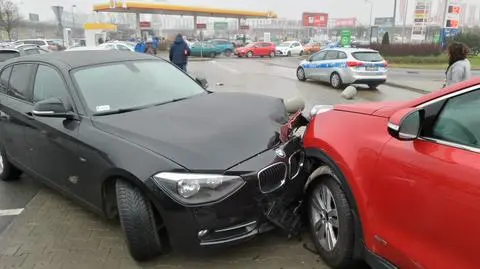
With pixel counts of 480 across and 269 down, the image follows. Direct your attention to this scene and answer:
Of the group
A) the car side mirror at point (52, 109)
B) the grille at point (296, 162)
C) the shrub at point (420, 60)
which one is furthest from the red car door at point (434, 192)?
the shrub at point (420, 60)

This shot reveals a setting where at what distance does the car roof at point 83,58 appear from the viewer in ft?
14.8

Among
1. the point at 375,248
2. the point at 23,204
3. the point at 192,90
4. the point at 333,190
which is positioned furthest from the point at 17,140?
the point at 375,248

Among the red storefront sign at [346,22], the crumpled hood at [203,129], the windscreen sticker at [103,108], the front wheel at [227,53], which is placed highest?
the red storefront sign at [346,22]

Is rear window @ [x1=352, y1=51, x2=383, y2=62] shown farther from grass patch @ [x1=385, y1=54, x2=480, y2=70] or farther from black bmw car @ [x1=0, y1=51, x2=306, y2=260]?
grass patch @ [x1=385, y1=54, x2=480, y2=70]

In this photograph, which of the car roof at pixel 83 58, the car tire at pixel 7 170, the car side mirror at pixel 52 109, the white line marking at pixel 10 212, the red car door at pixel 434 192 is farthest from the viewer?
the car tire at pixel 7 170

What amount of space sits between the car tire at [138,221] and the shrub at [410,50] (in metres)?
33.7

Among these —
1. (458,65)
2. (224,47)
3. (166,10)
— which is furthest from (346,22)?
(458,65)

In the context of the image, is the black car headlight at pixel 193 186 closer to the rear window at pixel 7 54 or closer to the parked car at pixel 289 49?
the rear window at pixel 7 54

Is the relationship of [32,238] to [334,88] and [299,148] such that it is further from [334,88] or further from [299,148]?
[334,88]

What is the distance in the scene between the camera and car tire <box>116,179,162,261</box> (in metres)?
3.32

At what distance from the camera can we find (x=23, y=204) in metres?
4.96

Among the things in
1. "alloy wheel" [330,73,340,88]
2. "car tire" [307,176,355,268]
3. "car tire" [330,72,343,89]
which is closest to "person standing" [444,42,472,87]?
"car tire" [307,176,355,268]

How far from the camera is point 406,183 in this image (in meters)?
2.54

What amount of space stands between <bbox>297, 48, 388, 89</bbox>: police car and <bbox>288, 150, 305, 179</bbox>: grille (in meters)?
12.2
